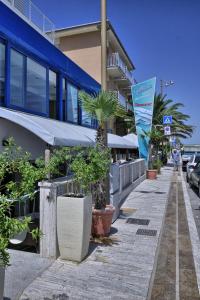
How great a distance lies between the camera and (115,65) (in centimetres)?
2761

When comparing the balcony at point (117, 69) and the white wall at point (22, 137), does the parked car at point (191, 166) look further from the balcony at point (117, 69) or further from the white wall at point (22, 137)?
the balcony at point (117, 69)

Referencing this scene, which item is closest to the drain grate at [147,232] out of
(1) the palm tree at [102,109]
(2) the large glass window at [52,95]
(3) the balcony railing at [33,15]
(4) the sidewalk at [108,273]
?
(4) the sidewalk at [108,273]

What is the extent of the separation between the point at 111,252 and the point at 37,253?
5.00ft

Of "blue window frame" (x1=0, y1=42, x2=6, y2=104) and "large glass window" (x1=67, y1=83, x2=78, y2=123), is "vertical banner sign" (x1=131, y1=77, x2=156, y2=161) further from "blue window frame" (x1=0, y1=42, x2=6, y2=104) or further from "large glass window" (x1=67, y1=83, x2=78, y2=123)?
"blue window frame" (x1=0, y1=42, x2=6, y2=104)

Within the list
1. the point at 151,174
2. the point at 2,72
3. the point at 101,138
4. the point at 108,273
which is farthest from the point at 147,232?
the point at 151,174

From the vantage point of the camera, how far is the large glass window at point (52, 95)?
13.6m

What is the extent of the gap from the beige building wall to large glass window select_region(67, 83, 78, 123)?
35.8 ft

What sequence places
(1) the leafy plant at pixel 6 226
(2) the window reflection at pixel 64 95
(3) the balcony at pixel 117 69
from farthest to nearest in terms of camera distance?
(3) the balcony at pixel 117 69 < (2) the window reflection at pixel 64 95 < (1) the leafy plant at pixel 6 226

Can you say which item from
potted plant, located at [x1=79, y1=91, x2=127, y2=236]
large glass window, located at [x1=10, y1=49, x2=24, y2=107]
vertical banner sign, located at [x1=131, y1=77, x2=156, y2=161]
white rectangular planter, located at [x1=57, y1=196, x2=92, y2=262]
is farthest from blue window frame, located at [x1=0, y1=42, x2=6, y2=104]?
vertical banner sign, located at [x1=131, y1=77, x2=156, y2=161]

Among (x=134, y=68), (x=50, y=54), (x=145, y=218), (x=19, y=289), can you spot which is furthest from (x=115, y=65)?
(x=19, y=289)

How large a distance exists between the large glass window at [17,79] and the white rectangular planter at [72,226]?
17.7 feet

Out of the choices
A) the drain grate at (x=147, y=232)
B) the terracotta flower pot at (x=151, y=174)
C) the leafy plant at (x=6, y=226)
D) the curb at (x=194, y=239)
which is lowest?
the curb at (x=194, y=239)

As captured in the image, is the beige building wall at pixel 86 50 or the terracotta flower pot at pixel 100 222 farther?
the beige building wall at pixel 86 50

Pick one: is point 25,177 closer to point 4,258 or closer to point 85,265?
point 4,258
